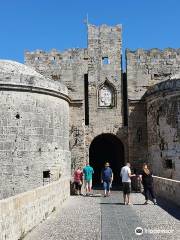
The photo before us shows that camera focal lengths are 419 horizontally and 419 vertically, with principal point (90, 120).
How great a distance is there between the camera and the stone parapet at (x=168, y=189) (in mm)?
12398

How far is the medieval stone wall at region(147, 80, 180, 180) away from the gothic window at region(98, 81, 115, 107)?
225cm

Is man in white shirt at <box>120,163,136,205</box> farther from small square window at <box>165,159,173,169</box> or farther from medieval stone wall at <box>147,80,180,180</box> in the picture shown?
small square window at <box>165,159,173,169</box>

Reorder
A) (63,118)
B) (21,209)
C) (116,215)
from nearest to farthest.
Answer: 1. (21,209)
2. (116,215)
3. (63,118)

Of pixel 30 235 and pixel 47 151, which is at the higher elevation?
pixel 47 151

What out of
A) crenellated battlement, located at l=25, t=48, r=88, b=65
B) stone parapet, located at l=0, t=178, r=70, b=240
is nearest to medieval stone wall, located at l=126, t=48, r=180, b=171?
crenellated battlement, located at l=25, t=48, r=88, b=65

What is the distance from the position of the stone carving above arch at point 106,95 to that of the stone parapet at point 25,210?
8.94 m

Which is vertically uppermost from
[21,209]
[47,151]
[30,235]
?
[47,151]

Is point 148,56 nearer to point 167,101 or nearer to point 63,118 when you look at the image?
point 167,101

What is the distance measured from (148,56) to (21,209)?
14.8 m

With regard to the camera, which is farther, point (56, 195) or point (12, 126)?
point (12, 126)

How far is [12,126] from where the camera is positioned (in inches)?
618

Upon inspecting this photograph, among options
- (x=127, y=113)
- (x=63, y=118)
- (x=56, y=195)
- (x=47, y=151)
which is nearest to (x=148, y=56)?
(x=127, y=113)

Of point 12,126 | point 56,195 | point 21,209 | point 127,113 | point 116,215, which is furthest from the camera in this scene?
point 127,113

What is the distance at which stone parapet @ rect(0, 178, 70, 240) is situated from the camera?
6797 mm
